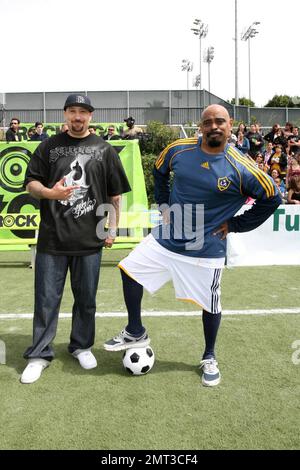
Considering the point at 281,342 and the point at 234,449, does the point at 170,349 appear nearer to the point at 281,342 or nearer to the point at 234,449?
the point at 281,342

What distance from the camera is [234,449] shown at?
2555 mm

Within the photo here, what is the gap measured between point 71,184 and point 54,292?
86 centimetres

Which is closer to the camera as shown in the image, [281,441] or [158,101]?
[281,441]

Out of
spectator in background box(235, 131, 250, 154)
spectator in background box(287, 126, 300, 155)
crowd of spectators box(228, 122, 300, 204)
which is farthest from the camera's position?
spectator in background box(287, 126, 300, 155)

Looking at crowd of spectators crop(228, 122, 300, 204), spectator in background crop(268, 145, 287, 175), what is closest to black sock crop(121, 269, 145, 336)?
crowd of spectators crop(228, 122, 300, 204)

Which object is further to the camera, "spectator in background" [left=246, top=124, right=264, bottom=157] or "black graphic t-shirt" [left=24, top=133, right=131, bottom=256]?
"spectator in background" [left=246, top=124, right=264, bottom=157]

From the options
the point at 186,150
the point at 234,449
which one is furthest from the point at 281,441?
the point at 186,150

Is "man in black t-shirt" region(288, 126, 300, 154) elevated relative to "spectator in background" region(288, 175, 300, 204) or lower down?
elevated

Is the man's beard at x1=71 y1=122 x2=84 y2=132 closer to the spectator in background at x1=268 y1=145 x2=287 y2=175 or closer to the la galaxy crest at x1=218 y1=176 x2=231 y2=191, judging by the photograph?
the la galaxy crest at x1=218 y1=176 x2=231 y2=191

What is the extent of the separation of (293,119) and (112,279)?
2410 cm

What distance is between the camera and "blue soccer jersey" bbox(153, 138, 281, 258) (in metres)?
3.31

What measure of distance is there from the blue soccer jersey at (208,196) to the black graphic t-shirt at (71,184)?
1.73 ft

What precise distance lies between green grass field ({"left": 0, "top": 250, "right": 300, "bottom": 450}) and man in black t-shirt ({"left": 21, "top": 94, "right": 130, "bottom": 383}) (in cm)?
29

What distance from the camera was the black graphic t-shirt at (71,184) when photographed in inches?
137
